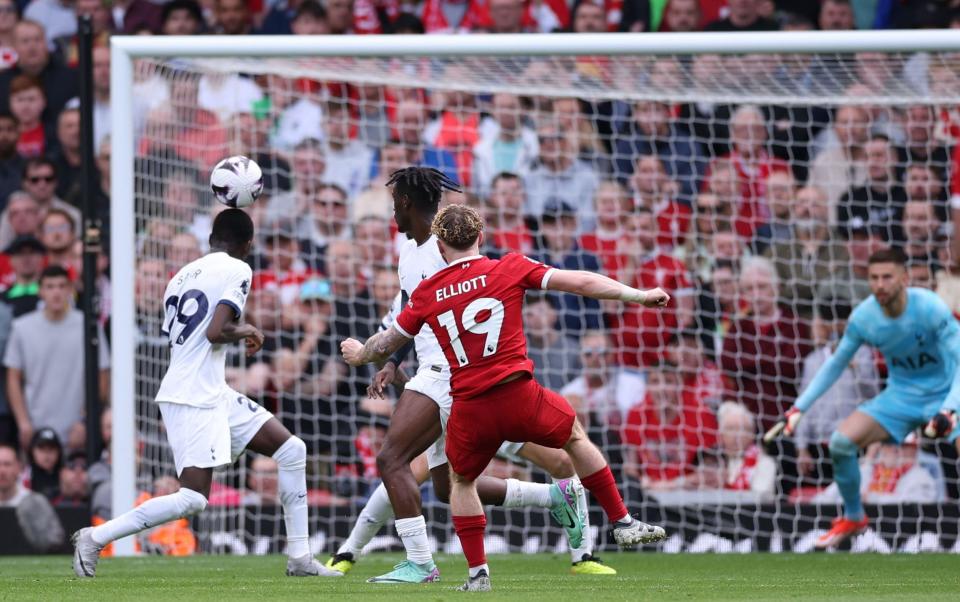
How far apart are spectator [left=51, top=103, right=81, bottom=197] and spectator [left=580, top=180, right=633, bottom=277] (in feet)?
15.3

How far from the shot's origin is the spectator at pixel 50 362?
1269cm

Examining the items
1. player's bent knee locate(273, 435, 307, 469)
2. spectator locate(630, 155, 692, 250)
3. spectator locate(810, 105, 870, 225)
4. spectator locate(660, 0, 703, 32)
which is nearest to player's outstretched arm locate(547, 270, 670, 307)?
player's bent knee locate(273, 435, 307, 469)

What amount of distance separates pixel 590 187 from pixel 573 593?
22.0ft

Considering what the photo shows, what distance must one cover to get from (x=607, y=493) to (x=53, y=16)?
9.44 meters

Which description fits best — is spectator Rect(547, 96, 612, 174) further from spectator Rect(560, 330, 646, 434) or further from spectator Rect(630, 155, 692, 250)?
spectator Rect(560, 330, 646, 434)

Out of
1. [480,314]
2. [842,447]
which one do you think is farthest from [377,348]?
[842,447]

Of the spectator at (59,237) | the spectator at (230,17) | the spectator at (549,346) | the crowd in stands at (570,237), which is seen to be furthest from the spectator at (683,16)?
the spectator at (59,237)

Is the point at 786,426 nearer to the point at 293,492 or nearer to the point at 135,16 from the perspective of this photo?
the point at 293,492

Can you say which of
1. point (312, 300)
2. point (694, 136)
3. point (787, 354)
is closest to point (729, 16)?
point (694, 136)

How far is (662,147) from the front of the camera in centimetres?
1345

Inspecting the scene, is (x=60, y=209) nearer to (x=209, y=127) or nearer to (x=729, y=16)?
(x=209, y=127)

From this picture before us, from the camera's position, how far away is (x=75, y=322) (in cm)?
1284

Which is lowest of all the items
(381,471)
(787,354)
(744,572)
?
(744,572)

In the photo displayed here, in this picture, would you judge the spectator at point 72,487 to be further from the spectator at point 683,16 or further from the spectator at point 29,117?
the spectator at point 683,16
